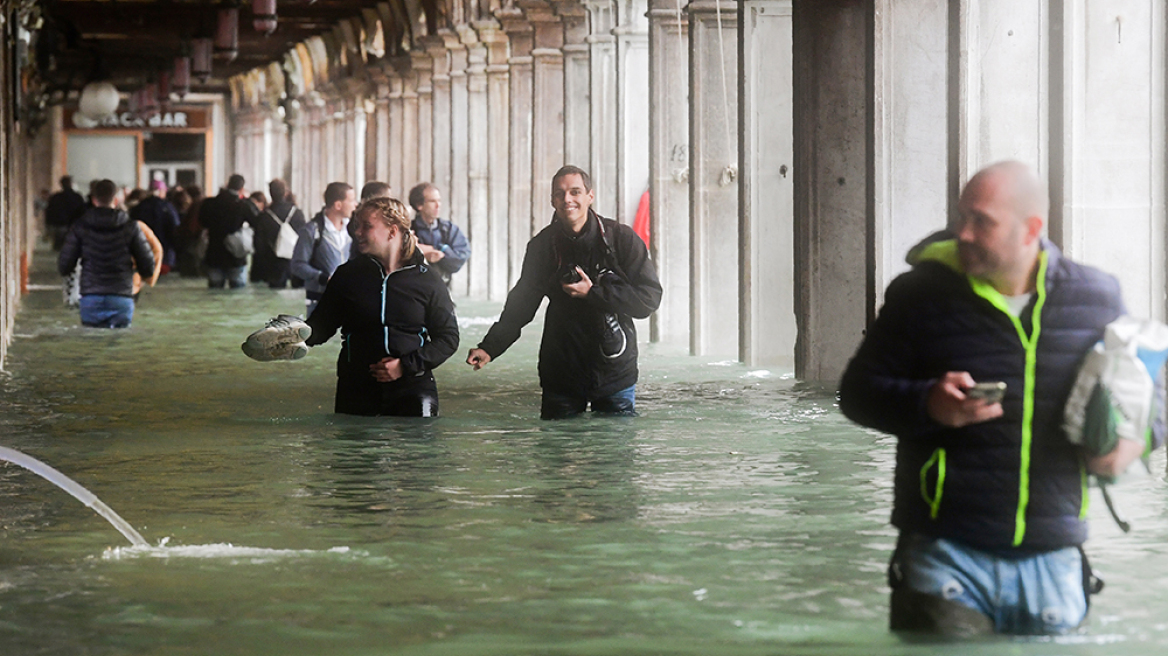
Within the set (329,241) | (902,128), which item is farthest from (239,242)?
(902,128)

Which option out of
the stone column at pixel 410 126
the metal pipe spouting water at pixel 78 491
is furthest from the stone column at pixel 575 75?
the metal pipe spouting water at pixel 78 491

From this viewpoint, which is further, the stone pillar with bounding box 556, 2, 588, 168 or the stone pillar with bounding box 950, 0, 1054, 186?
the stone pillar with bounding box 556, 2, 588, 168

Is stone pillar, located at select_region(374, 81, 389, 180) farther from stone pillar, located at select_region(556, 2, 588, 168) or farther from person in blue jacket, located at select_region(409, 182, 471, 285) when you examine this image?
person in blue jacket, located at select_region(409, 182, 471, 285)

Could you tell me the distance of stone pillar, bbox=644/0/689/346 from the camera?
20.2m

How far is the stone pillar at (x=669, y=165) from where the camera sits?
66.4ft

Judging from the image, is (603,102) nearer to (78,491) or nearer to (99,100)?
(78,491)

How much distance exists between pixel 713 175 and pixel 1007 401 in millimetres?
13929

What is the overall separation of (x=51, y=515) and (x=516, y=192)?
68.8ft

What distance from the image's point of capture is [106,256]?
21.7m

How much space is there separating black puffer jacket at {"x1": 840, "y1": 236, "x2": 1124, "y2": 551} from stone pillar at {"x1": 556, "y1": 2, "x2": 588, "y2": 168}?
20.4 m

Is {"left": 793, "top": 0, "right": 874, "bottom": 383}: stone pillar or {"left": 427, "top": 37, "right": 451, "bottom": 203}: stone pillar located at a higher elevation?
{"left": 427, "top": 37, "right": 451, "bottom": 203}: stone pillar

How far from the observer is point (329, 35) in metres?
49.3

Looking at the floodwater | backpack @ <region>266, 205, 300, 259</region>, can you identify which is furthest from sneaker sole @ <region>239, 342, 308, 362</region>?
backpack @ <region>266, 205, 300, 259</region>

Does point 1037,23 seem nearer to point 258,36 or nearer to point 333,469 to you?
point 333,469
